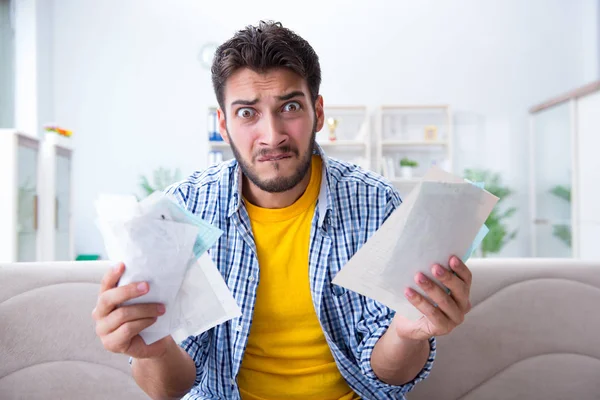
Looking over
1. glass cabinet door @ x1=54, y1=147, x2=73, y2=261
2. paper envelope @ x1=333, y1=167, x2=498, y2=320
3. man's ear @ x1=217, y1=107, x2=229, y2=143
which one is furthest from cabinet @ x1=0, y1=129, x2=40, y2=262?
paper envelope @ x1=333, y1=167, x2=498, y2=320

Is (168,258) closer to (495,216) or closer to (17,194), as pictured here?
(17,194)

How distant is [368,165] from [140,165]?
248 centimetres

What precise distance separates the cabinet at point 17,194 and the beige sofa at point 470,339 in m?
2.39

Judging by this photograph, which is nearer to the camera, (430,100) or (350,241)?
(350,241)

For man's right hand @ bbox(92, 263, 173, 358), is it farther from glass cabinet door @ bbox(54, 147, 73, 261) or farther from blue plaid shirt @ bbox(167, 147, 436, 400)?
glass cabinet door @ bbox(54, 147, 73, 261)

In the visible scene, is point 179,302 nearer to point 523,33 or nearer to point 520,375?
point 520,375

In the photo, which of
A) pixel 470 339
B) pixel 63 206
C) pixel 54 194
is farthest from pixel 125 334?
pixel 63 206

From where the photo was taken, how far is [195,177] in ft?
4.51

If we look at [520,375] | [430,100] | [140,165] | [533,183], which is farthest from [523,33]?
[520,375]

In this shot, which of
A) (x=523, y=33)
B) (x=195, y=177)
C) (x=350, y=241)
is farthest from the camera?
(x=523, y=33)

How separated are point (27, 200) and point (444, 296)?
11.6 ft

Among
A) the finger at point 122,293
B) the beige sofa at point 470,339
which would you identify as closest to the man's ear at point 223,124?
the beige sofa at point 470,339

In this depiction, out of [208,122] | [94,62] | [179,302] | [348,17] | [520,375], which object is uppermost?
[348,17]

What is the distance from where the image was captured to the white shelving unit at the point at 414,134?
590 centimetres
